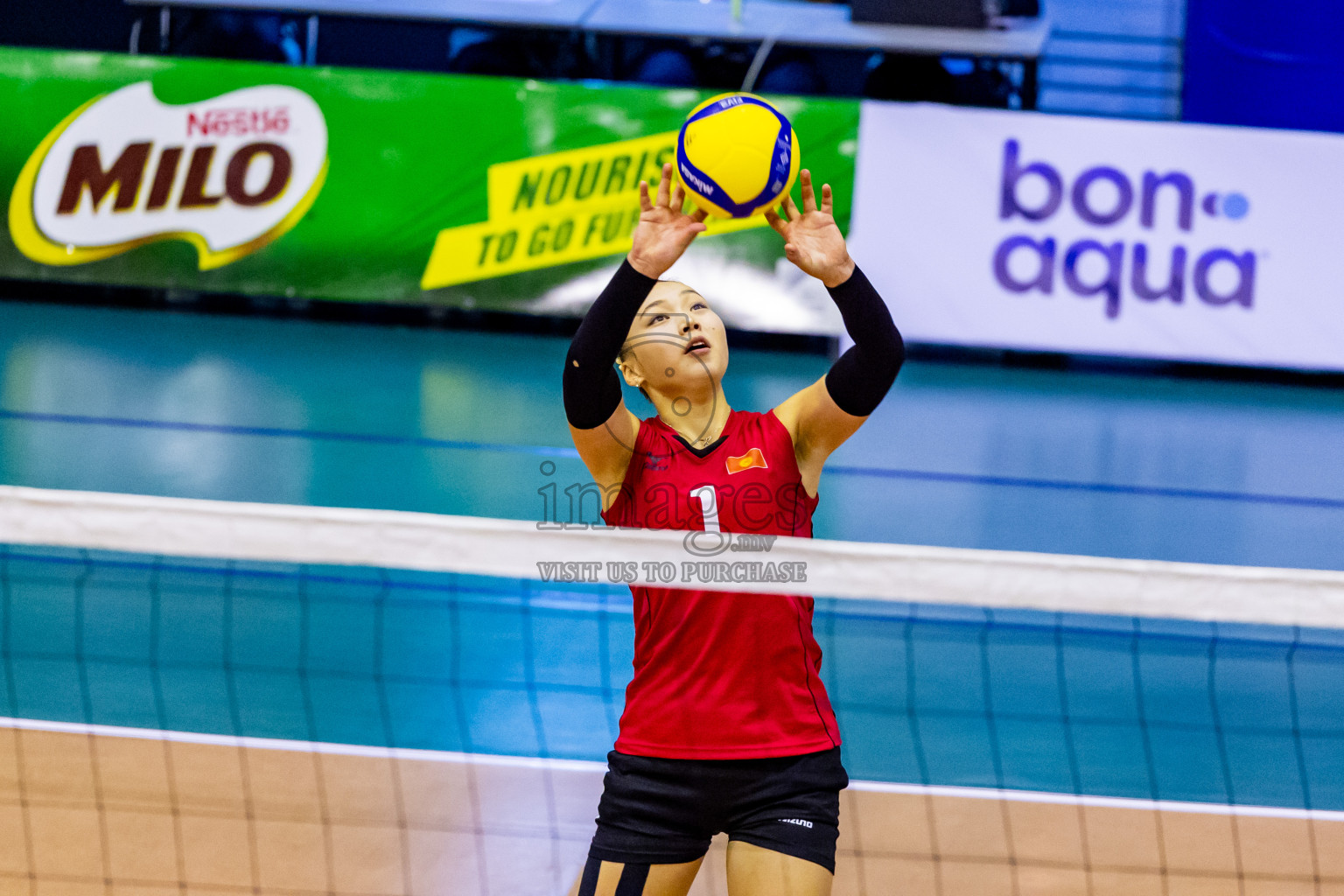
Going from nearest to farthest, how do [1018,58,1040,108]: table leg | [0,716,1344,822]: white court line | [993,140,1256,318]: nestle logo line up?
1. [0,716,1344,822]: white court line
2. [993,140,1256,318]: nestle logo
3. [1018,58,1040,108]: table leg

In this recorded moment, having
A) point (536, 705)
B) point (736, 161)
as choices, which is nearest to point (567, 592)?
point (536, 705)

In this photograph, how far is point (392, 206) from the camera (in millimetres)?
11422

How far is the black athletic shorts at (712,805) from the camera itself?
2.53m

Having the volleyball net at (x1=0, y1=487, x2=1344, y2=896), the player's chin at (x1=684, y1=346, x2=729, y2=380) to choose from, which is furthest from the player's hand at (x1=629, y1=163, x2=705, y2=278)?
the volleyball net at (x1=0, y1=487, x2=1344, y2=896)

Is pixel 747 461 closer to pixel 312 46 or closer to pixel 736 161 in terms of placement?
pixel 736 161

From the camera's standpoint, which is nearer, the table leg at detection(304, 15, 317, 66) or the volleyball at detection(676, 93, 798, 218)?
the volleyball at detection(676, 93, 798, 218)

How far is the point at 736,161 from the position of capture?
297cm

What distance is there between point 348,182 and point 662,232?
31.0 feet

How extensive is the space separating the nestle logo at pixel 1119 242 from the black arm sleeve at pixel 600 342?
887 centimetres

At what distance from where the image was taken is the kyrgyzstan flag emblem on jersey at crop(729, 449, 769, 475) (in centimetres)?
270

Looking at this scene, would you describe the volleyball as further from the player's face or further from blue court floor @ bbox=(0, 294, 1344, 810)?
blue court floor @ bbox=(0, 294, 1344, 810)

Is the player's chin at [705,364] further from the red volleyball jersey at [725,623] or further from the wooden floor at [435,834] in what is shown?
the wooden floor at [435,834]

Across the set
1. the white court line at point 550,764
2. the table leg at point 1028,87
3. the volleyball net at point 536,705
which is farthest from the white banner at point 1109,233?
the white court line at point 550,764

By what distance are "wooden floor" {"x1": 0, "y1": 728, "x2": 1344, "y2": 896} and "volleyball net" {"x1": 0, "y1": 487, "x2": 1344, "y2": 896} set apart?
A: 0.01 m
